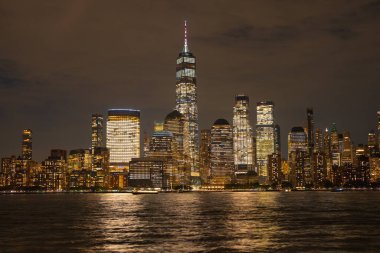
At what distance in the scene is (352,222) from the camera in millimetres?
91375

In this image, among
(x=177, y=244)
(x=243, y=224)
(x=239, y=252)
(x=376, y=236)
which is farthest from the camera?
(x=243, y=224)

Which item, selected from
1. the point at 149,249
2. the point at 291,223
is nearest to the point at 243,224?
the point at 291,223

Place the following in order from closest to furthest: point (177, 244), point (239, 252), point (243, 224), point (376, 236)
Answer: point (239, 252)
point (177, 244)
point (376, 236)
point (243, 224)

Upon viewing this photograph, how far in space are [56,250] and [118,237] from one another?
12547 millimetres

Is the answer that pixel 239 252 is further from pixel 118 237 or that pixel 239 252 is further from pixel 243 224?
pixel 243 224

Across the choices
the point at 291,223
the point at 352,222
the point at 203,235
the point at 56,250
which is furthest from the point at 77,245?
the point at 352,222

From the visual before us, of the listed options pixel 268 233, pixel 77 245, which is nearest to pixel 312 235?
pixel 268 233

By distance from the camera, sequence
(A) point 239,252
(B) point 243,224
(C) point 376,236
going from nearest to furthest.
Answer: (A) point 239,252
(C) point 376,236
(B) point 243,224

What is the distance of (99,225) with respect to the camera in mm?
88750

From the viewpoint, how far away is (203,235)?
71500 mm

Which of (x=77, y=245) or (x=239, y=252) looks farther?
(x=77, y=245)

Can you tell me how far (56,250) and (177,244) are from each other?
1296 centimetres

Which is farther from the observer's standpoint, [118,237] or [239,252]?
[118,237]

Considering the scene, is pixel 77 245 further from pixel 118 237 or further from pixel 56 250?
pixel 118 237
